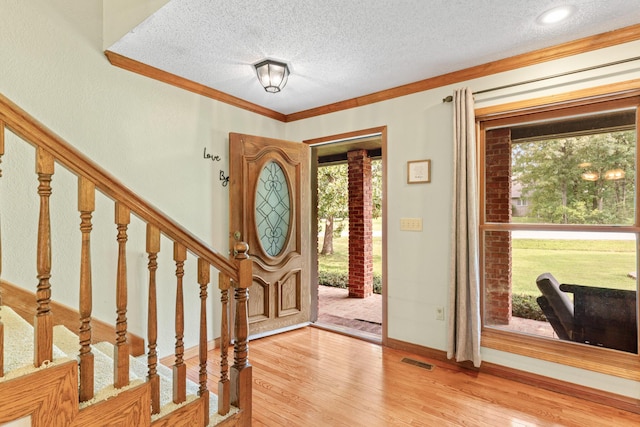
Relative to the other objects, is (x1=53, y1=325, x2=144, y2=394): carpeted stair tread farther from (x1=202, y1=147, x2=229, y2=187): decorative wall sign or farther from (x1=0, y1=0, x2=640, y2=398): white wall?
(x1=202, y1=147, x2=229, y2=187): decorative wall sign

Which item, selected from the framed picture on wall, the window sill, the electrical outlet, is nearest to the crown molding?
the framed picture on wall

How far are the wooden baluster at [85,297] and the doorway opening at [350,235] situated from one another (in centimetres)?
251

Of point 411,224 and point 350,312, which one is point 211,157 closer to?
point 411,224

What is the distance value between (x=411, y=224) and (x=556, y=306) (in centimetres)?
131

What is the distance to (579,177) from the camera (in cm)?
244

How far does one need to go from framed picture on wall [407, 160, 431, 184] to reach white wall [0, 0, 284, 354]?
1.85 m

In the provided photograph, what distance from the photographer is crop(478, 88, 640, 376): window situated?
227 centimetres

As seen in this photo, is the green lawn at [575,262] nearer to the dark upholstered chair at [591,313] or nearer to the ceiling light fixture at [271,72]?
the dark upholstered chair at [591,313]

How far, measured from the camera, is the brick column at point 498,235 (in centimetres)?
272

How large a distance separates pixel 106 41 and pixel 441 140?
2.79 m

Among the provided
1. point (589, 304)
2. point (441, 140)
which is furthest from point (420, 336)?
point (441, 140)

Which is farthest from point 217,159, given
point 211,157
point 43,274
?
point 43,274

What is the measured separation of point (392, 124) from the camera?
10.3 feet

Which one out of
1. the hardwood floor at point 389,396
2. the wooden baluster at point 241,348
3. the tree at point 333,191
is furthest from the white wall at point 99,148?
the tree at point 333,191
